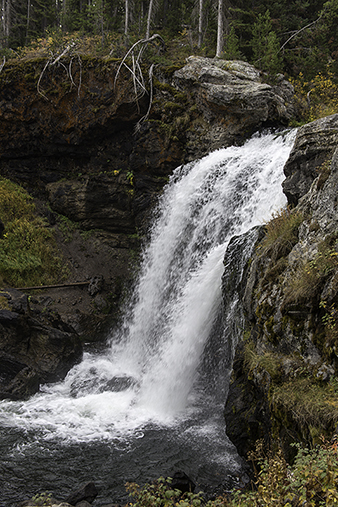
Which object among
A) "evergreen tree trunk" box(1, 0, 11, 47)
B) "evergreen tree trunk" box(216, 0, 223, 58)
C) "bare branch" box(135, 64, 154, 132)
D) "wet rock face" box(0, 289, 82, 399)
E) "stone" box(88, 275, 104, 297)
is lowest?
"wet rock face" box(0, 289, 82, 399)

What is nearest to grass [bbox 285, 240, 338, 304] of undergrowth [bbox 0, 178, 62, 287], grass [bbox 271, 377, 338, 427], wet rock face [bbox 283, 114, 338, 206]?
grass [bbox 271, 377, 338, 427]

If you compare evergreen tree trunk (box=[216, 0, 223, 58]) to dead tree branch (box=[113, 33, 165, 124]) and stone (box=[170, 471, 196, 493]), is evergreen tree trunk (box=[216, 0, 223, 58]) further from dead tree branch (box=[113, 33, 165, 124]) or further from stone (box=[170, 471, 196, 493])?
stone (box=[170, 471, 196, 493])

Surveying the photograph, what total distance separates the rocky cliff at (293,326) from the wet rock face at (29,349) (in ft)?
17.8

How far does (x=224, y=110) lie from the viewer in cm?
1384

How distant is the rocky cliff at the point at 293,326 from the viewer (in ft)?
14.5

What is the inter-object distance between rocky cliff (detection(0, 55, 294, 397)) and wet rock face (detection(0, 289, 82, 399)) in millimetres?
2242

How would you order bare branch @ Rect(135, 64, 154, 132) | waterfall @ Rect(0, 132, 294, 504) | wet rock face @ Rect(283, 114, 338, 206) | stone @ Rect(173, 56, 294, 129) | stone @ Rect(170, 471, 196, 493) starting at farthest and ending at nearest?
bare branch @ Rect(135, 64, 154, 132) < stone @ Rect(173, 56, 294, 129) < wet rock face @ Rect(283, 114, 338, 206) < waterfall @ Rect(0, 132, 294, 504) < stone @ Rect(170, 471, 196, 493)

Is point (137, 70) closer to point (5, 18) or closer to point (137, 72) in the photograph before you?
point (137, 72)

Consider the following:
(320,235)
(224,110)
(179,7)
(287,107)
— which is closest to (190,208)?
(224,110)

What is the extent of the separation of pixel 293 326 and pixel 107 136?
13089 millimetres

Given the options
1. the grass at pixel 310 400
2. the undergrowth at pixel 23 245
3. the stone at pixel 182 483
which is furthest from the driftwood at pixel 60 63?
the stone at pixel 182 483

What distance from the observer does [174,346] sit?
29.3 feet

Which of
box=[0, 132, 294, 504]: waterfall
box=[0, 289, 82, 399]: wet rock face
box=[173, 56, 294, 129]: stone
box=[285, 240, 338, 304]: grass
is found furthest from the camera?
box=[173, 56, 294, 129]: stone

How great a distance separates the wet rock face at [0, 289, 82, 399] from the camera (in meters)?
8.88
